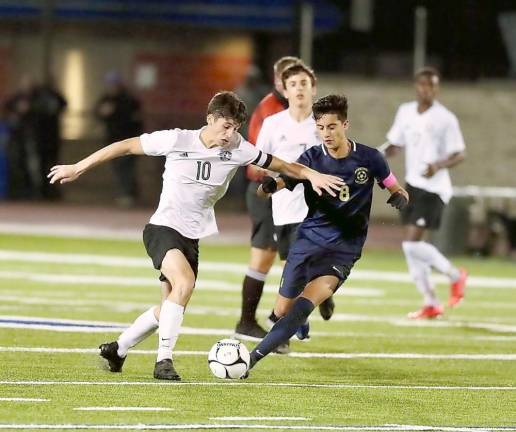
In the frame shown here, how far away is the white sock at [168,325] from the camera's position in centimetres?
1034

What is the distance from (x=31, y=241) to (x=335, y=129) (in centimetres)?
1245

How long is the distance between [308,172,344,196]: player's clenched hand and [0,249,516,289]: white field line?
830 cm

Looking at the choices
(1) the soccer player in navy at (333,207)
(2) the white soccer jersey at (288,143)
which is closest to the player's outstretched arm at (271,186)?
(1) the soccer player in navy at (333,207)

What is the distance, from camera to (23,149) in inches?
1185

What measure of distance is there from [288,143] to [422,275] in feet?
10.4

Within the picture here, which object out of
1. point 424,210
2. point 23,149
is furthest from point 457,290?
point 23,149

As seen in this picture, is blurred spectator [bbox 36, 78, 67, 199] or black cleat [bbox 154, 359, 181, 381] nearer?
black cleat [bbox 154, 359, 181, 381]

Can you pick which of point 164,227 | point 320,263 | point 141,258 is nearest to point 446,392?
point 320,263

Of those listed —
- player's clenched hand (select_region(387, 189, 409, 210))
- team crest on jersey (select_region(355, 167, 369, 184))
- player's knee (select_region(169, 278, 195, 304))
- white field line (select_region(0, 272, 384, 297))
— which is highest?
team crest on jersey (select_region(355, 167, 369, 184))

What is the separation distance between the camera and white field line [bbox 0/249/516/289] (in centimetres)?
1903

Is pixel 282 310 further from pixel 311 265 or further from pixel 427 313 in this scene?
pixel 427 313

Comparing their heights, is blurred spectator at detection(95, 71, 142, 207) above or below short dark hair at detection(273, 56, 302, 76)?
below

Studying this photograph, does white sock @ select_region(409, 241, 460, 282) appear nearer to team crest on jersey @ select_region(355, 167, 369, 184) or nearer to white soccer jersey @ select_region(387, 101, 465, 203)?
white soccer jersey @ select_region(387, 101, 465, 203)

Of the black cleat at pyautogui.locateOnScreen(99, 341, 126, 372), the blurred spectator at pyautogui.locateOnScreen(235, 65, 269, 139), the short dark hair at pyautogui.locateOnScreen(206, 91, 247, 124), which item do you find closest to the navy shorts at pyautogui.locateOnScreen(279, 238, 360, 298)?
the short dark hair at pyautogui.locateOnScreen(206, 91, 247, 124)
